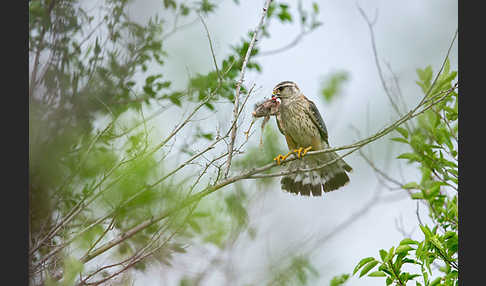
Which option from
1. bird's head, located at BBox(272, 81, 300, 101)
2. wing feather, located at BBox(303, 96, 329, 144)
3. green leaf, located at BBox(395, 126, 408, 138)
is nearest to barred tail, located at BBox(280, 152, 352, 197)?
wing feather, located at BBox(303, 96, 329, 144)

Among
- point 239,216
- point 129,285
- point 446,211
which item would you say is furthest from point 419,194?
point 129,285

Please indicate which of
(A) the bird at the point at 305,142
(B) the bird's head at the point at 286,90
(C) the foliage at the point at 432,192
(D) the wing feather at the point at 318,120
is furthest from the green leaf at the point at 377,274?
(B) the bird's head at the point at 286,90

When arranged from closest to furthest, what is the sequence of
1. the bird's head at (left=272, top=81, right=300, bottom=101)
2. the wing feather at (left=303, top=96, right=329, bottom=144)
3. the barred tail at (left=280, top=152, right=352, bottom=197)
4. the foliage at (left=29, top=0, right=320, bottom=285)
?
1. the foliage at (left=29, top=0, right=320, bottom=285)
2. the barred tail at (left=280, top=152, right=352, bottom=197)
3. the wing feather at (left=303, top=96, right=329, bottom=144)
4. the bird's head at (left=272, top=81, right=300, bottom=101)

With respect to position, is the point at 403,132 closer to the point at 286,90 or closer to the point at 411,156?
the point at 411,156

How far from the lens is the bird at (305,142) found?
4.14 meters

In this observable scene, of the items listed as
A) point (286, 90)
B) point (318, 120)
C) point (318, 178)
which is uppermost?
point (286, 90)

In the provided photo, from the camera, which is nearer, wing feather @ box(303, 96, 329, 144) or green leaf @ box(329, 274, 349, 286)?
green leaf @ box(329, 274, 349, 286)

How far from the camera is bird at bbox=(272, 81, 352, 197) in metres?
4.14

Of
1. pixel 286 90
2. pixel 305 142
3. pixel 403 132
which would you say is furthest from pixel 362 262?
pixel 286 90

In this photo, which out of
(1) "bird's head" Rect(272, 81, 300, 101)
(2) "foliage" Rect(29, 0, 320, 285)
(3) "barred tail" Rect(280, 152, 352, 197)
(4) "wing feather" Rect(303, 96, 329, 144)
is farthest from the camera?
(1) "bird's head" Rect(272, 81, 300, 101)

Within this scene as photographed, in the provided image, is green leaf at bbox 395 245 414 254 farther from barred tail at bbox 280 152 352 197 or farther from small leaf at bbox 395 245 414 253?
barred tail at bbox 280 152 352 197

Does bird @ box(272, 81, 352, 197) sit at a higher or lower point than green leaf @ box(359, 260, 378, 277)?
higher

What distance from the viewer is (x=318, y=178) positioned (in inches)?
165

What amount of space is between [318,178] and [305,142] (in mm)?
354
